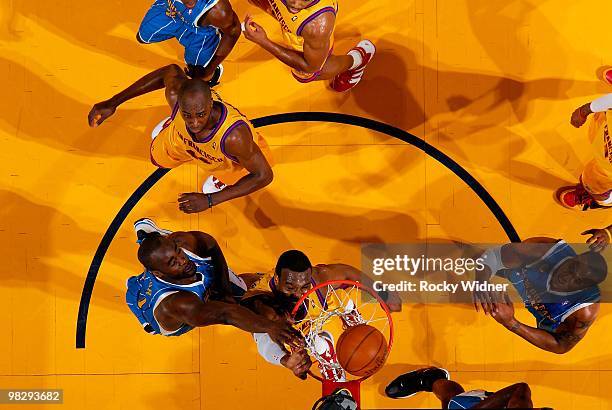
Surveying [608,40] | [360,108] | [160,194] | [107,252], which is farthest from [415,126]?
[107,252]

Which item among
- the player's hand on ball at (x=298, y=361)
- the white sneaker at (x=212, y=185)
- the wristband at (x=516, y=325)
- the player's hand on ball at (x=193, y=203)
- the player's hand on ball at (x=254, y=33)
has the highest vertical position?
the player's hand on ball at (x=254, y=33)

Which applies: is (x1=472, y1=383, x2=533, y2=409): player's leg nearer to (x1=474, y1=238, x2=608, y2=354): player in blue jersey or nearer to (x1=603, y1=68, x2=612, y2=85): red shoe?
(x1=474, y1=238, x2=608, y2=354): player in blue jersey

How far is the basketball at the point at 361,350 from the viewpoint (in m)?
4.31

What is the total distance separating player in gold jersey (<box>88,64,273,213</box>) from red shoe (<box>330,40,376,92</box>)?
2.82 ft

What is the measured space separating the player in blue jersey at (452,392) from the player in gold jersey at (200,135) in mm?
1671

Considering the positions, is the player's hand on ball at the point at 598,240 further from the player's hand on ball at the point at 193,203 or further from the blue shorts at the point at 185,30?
the blue shorts at the point at 185,30

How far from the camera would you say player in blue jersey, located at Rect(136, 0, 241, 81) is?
455 cm

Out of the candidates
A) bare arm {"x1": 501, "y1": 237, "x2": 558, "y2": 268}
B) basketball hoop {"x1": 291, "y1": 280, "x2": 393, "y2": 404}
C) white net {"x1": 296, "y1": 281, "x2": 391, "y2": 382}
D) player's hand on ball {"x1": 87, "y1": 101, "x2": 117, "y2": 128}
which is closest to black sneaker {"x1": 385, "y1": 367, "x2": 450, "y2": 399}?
basketball hoop {"x1": 291, "y1": 280, "x2": 393, "y2": 404}

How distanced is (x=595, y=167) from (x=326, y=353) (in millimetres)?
2151

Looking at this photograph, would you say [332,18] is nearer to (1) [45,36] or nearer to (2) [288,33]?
(2) [288,33]

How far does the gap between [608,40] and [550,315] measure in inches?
78.1

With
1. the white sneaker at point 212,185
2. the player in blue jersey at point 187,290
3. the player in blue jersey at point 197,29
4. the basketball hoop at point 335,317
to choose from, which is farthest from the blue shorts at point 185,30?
the basketball hoop at point 335,317

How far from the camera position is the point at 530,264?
491 cm

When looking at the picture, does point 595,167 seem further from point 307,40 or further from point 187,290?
point 187,290
